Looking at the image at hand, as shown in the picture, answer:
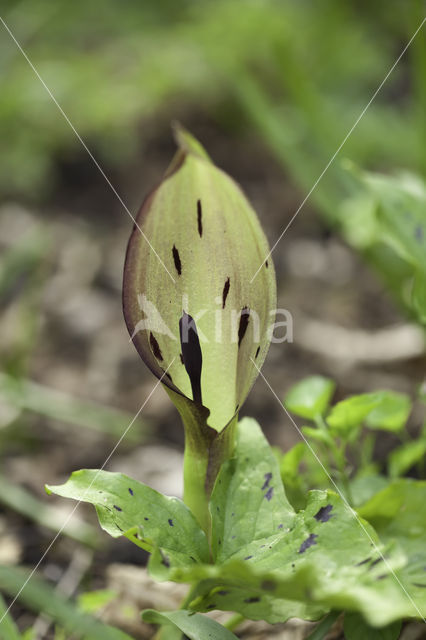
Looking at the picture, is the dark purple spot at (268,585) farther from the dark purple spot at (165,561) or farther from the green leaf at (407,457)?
the green leaf at (407,457)

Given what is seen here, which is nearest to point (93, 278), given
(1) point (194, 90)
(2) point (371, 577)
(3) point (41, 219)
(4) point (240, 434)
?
(3) point (41, 219)

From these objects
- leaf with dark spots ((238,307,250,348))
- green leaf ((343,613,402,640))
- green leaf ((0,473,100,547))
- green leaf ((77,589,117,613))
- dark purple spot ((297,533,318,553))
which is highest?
leaf with dark spots ((238,307,250,348))

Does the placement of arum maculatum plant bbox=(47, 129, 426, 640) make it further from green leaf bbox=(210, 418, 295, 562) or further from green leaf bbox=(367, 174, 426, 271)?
green leaf bbox=(367, 174, 426, 271)

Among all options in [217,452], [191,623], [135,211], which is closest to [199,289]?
[217,452]

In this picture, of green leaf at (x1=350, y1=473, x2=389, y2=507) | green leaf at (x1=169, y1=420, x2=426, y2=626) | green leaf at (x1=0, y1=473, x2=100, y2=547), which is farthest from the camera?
Result: green leaf at (x1=0, y1=473, x2=100, y2=547)

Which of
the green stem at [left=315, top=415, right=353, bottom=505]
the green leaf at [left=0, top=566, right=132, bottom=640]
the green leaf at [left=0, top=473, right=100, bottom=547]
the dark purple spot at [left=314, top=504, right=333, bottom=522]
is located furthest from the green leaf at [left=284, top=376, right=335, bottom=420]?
the green leaf at [left=0, top=473, right=100, bottom=547]

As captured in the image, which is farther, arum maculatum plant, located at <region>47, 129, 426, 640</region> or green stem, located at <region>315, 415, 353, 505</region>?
green stem, located at <region>315, 415, 353, 505</region>

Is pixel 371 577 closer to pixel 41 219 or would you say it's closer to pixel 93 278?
pixel 93 278
